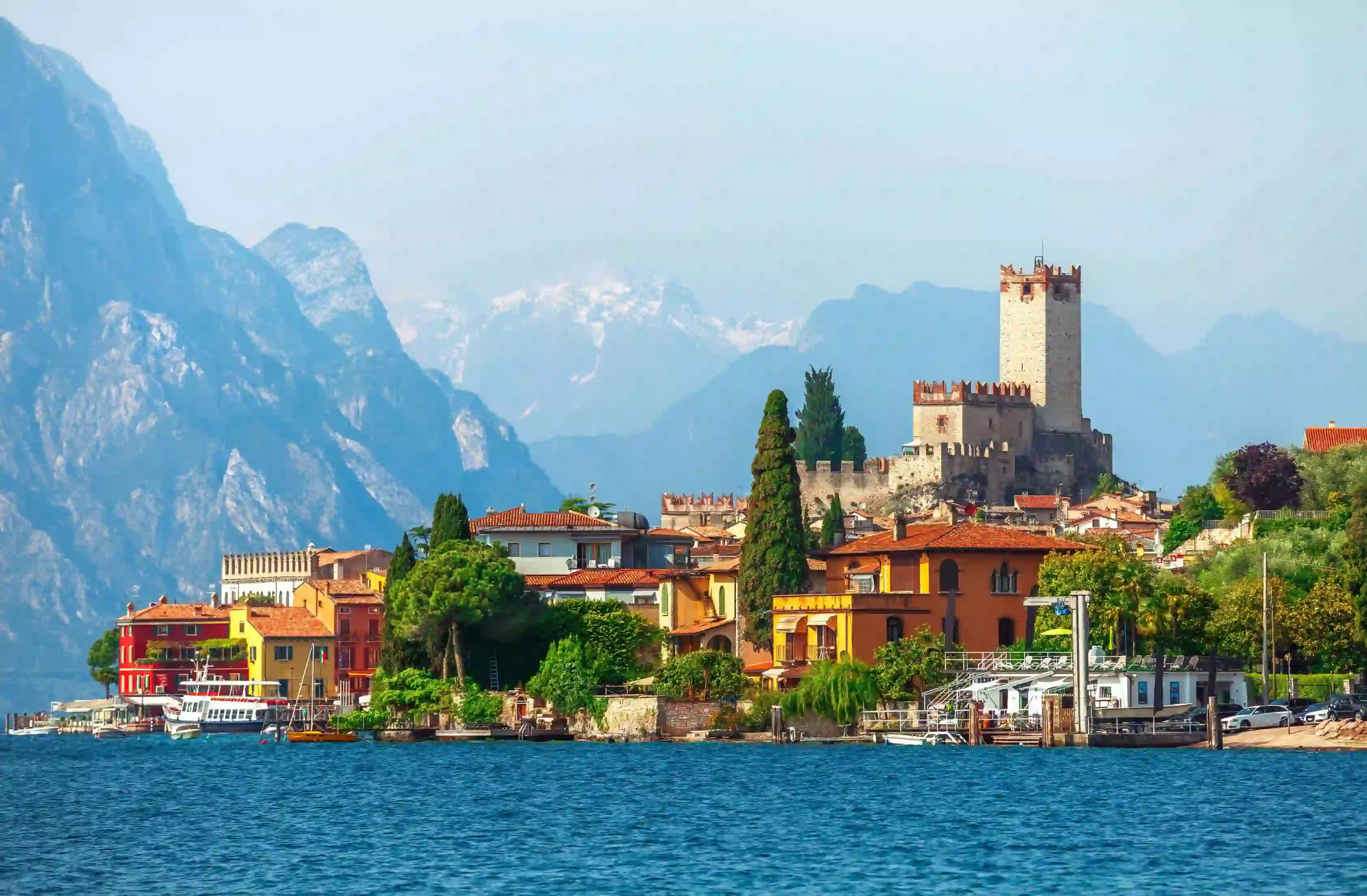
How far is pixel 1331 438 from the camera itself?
404 ft

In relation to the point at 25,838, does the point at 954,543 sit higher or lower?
higher

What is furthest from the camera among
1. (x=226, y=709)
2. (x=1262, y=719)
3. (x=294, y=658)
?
(x=294, y=658)

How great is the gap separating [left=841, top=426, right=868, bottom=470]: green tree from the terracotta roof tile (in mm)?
44803

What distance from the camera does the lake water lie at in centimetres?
4500

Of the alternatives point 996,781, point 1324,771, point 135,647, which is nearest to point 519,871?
point 996,781

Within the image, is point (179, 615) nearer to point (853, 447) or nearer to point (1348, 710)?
point (853, 447)

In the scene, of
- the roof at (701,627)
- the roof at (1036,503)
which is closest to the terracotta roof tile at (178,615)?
the roof at (1036,503)

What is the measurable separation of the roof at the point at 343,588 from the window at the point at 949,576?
5996cm

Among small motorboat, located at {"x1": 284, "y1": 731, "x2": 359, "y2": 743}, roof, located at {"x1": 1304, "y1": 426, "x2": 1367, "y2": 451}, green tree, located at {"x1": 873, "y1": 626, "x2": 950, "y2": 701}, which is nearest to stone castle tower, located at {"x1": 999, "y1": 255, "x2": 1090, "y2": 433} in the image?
roof, located at {"x1": 1304, "y1": 426, "x2": 1367, "y2": 451}

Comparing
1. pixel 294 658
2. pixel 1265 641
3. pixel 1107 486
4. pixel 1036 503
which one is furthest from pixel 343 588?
pixel 1265 641

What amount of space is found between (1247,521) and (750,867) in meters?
64.3

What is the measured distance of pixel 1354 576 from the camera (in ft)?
272

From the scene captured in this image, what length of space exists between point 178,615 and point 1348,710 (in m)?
87.3

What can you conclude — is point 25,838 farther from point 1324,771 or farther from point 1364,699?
point 1364,699
